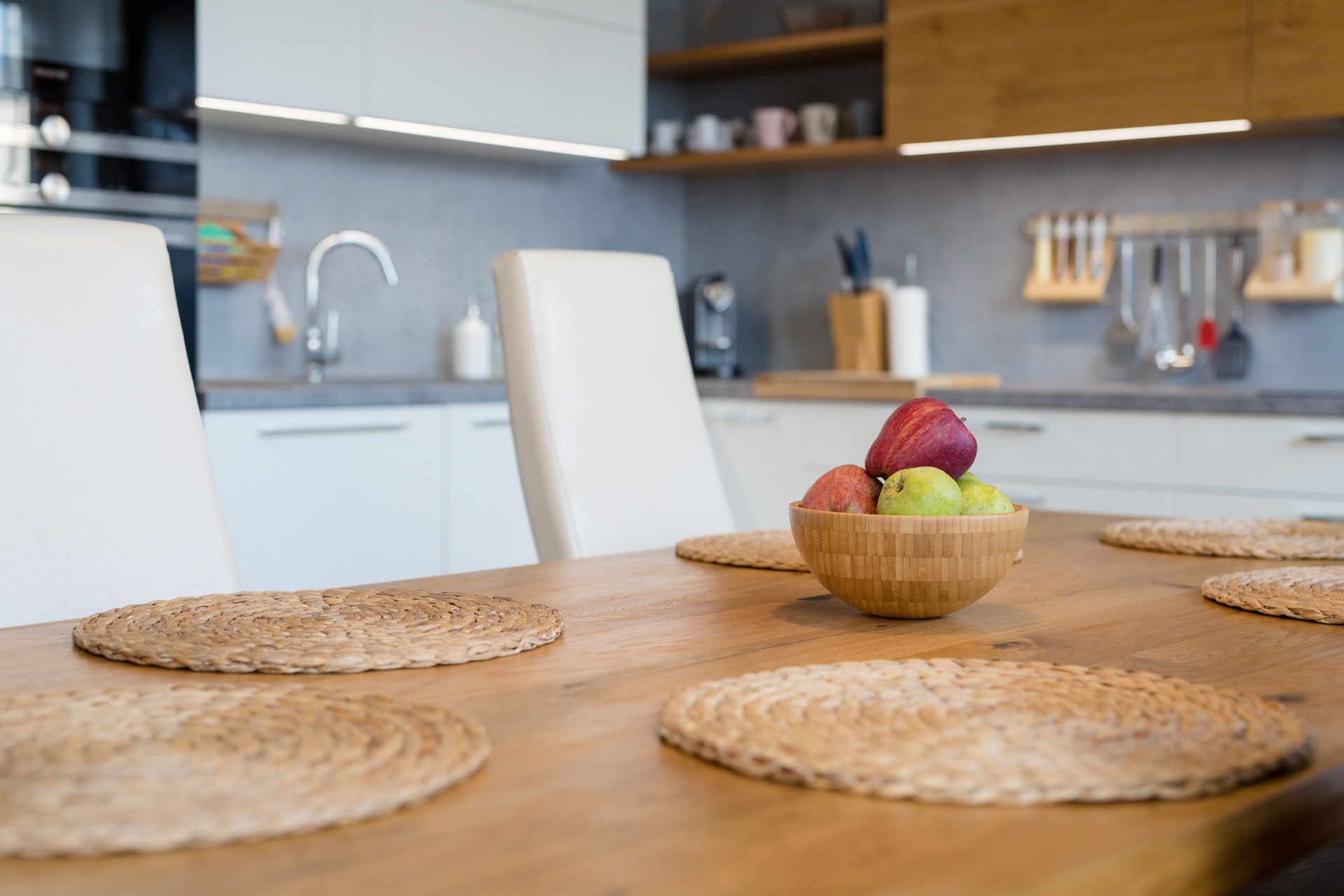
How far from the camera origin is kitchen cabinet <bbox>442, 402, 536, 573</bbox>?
130 inches

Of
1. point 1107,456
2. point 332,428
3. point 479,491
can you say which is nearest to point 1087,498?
point 1107,456

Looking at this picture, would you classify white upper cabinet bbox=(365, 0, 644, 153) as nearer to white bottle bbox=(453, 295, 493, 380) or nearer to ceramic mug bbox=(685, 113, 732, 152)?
ceramic mug bbox=(685, 113, 732, 152)

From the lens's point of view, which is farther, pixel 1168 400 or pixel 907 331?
pixel 907 331

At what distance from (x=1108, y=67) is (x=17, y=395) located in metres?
2.80

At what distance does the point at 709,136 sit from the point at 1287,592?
10.6 ft

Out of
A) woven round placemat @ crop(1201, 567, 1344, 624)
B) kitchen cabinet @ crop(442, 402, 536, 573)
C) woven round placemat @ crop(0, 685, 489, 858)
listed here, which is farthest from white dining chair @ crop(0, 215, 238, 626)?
kitchen cabinet @ crop(442, 402, 536, 573)

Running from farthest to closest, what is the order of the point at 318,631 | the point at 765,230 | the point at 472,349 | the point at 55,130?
the point at 765,230 → the point at 472,349 → the point at 55,130 → the point at 318,631

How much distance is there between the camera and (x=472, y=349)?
12.6ft

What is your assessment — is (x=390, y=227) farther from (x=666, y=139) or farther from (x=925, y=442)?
(x=925, y=442)

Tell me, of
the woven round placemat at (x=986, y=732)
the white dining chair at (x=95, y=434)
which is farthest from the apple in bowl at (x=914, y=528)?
the white dining chair at (x=95, y=434)

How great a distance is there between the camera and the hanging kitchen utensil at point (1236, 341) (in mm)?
3549

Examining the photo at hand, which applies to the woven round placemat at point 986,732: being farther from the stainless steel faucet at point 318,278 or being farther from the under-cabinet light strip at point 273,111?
the stainless steel faucet at point 318,278

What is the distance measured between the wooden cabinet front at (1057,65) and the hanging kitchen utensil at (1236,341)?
0.49 m

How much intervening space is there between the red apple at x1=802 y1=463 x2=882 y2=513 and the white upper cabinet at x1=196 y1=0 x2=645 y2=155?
2.34 meters
